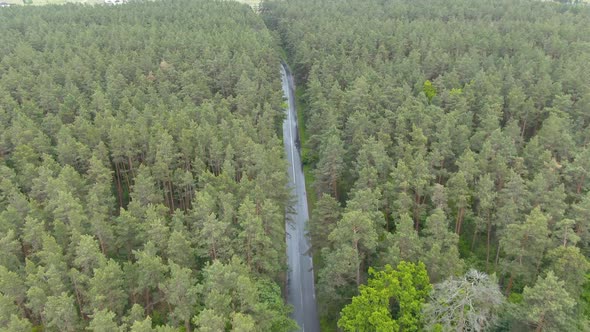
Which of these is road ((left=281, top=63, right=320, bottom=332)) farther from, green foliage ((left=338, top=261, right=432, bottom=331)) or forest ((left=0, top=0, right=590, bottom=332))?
green foliage ((left=338, top=261, right=432, bottom=331))

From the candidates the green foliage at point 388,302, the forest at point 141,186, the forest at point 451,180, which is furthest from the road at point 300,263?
the green foliage at point 388,302

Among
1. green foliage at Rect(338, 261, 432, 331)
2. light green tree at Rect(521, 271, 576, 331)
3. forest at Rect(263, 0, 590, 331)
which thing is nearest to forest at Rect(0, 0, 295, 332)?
green foliage at Rect(338, 261, 432, 331)

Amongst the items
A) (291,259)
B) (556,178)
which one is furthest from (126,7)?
(556,178)

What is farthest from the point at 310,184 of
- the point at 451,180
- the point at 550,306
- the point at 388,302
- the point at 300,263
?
the point at 550,306

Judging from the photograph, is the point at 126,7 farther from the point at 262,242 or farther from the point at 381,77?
the point at 262,242

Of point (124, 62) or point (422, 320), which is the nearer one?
point (422, 320)
